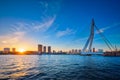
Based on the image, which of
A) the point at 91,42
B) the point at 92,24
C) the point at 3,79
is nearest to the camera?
the point at 3,79

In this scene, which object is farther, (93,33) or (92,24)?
(92,24)

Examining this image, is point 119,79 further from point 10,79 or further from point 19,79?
point 10,79

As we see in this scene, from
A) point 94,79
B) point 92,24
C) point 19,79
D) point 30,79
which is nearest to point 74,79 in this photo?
point 94,79

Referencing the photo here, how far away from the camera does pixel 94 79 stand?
1850 centimetres

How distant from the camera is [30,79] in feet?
59.1

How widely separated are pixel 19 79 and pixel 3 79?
2.11 m

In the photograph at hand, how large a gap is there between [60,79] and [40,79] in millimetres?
2766

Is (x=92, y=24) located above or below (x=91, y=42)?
above

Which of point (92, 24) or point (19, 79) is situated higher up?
point (92, 24)

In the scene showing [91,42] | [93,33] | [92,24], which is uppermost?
[92,24]

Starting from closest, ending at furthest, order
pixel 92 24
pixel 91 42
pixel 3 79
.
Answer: pixel 3 79 → pixel 91 42 → pixel 92 24

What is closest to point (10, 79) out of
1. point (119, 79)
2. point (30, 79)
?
point (30, 79)

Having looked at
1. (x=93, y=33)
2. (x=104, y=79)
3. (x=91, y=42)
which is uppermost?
(x=93, y=33)

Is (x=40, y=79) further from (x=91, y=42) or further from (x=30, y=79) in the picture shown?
(x=91, y=42)
